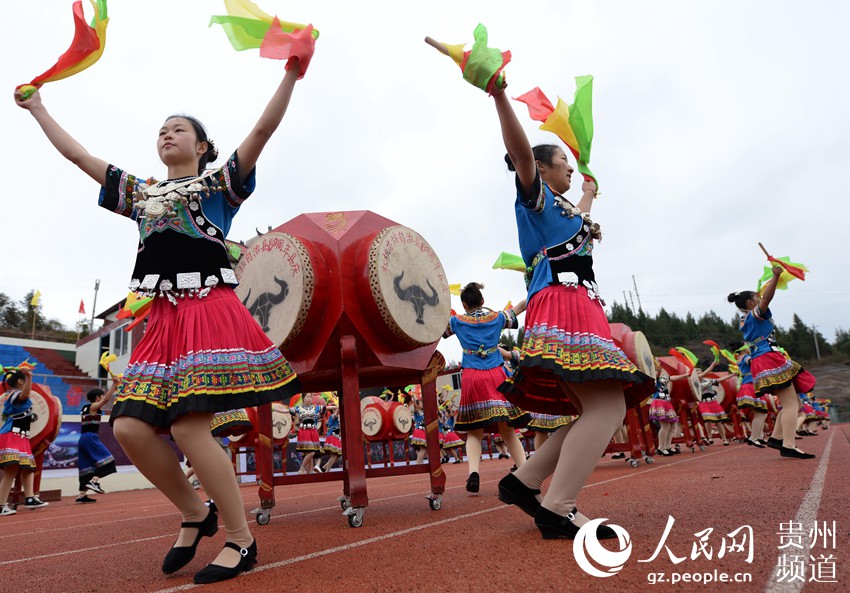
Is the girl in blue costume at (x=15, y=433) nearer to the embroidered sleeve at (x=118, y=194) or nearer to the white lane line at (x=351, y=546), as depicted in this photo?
the embroidered sleeve at (x=118, y=194)

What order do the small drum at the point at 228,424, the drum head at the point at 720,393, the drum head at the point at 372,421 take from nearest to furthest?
the small drum at the point at 228,424 → the drum head at the point at 720,393 → the drum head at the point at 372,421

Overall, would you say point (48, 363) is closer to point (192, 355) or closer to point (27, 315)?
point (27, 315)

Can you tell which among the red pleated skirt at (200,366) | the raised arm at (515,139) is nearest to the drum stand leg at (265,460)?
the red pleated skirt at (200,366)

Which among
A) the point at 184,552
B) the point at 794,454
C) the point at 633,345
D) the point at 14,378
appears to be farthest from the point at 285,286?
the point at 14,378

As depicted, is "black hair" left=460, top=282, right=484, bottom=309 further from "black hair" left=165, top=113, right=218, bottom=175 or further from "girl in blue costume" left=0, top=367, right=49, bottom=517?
"girl in blue costume" left=0, top=367, right=49, bottom=517

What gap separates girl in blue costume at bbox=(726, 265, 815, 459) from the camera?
18.8 feet

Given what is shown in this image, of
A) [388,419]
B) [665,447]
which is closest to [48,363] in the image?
[388,419]

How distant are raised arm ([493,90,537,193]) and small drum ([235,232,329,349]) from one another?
1519 millimetres

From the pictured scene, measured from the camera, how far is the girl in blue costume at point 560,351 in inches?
90.5

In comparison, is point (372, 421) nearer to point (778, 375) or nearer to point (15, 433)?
point (15, 433)

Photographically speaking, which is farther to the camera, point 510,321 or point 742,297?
point 742,297

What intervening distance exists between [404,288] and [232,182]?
1545mm

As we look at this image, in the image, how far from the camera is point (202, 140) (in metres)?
2.61

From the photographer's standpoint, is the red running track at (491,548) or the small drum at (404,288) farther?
the small drum at (404,288)
